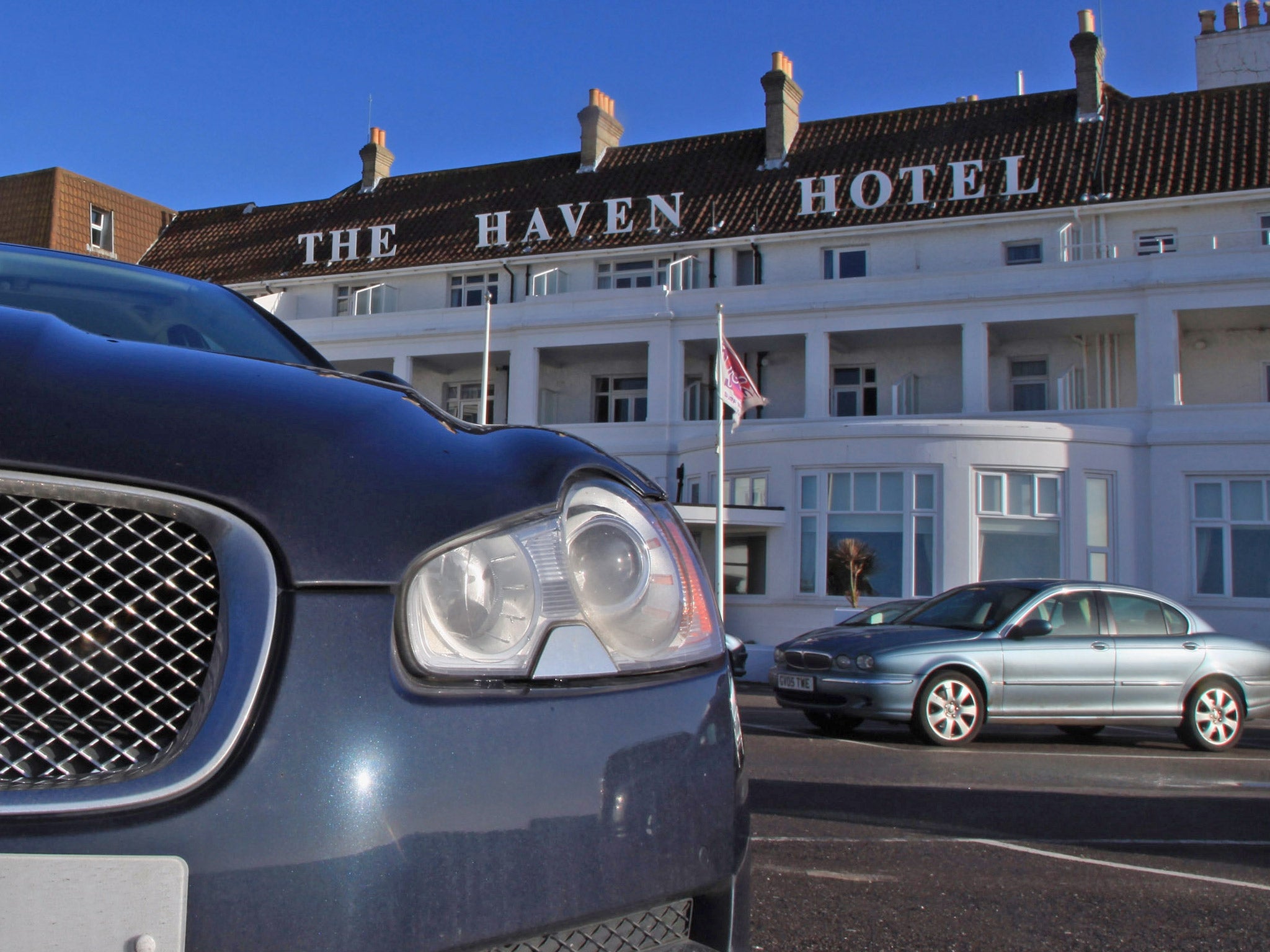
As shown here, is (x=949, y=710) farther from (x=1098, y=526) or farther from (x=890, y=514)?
(x=1098, y=526)

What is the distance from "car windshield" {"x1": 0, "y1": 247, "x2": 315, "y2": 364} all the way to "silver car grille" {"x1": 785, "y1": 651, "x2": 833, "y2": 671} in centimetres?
810

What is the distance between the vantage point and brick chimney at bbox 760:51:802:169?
35.0m

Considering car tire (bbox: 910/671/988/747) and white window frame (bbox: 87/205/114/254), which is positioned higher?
white window frame (bbox: 87/205/114/254)

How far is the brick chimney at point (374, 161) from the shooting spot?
41.1m

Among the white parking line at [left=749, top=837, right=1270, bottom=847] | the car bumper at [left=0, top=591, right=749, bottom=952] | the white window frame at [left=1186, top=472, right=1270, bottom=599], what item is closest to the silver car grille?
the white parking line at [left=749, top=837, right=1270, bottom=847]

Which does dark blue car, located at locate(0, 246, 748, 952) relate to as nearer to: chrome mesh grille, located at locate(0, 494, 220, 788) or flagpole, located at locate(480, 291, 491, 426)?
chrome mesh grille, located at locate(0, 494, 220, 788)

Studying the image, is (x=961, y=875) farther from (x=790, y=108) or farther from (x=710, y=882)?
(x=790, y=108)

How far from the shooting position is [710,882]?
1519 millimetres

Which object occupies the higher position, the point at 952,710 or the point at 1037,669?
the point at 1037,669

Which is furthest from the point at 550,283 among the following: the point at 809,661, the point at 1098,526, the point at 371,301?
the point at 809,661

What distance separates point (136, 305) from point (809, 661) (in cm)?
856

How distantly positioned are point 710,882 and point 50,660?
800mm

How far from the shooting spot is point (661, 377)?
3080 cm

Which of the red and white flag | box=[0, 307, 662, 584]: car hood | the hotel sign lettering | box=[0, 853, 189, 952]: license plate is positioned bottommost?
box=[0, 853, 189, 952]: license plate
